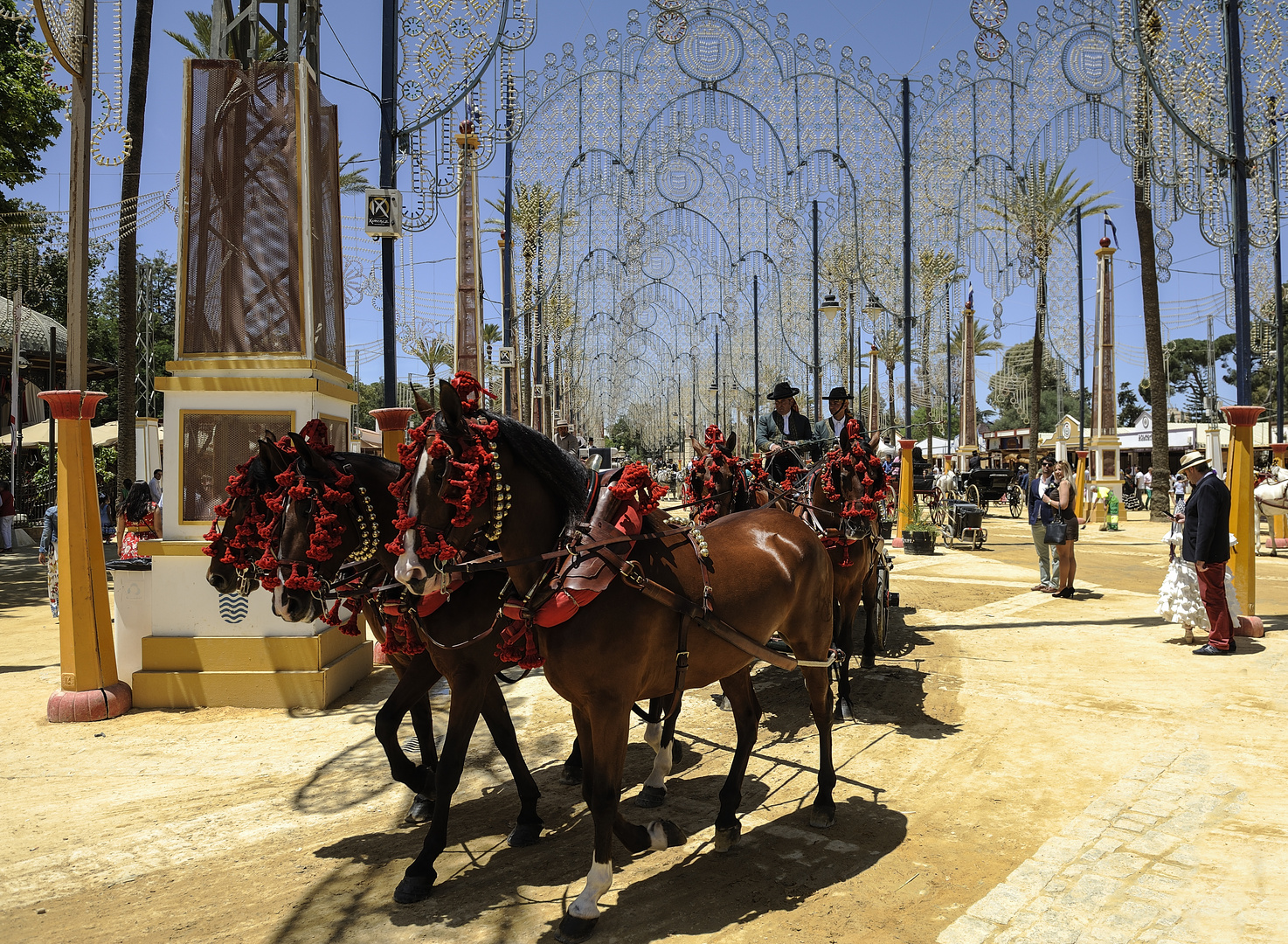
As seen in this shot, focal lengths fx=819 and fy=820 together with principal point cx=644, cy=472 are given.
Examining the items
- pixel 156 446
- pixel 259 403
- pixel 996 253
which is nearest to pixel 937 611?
pixel 996 253

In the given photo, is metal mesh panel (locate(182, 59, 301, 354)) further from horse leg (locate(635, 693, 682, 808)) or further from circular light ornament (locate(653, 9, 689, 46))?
horse leg (locate(635, 693, 682, 808))

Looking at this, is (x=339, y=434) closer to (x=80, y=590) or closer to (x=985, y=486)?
(x=80, y=590)

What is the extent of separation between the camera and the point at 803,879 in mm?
3621

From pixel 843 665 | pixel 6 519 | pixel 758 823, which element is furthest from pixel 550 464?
pixel 6 519

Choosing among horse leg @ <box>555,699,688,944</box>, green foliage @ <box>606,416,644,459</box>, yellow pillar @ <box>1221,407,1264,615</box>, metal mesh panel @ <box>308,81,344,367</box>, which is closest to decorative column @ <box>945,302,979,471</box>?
yellow pillar @ <box>1221,407,1264,615</box>

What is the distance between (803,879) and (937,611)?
7024 mm

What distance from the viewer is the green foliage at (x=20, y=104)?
13.1 meters

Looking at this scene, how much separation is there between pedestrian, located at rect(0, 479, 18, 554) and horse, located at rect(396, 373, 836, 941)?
20577mm

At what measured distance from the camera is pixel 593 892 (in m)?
3.19

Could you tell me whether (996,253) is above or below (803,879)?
above

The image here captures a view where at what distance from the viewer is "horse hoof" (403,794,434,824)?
4352 millimetres

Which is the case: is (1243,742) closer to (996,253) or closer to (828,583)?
(828,583)

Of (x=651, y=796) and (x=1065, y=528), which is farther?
(x=1065, y=528)

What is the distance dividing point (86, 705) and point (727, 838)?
16.8ft
